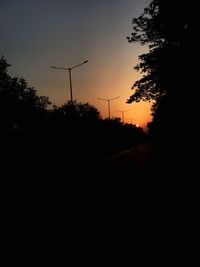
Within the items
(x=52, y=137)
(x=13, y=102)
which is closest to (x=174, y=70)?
(x=52, y=137)

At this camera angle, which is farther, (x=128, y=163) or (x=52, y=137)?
(x=52, y=137)

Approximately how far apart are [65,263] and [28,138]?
27.3 metres

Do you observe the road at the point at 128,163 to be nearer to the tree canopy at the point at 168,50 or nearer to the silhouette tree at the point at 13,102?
the tree canopy at the point at 168,50

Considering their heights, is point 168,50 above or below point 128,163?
above

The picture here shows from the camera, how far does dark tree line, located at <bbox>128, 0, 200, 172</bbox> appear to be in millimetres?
31562

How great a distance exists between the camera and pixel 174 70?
107ft

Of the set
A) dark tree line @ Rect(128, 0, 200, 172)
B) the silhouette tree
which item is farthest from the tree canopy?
the silhouette tree

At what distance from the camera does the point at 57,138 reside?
36156 millimetres

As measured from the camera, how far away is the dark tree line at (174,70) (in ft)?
104

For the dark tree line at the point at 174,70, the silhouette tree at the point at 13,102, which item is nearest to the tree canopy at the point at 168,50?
the dark tree line at the point at 174,70

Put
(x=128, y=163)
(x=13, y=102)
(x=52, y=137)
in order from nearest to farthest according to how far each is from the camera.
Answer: (x=128, y=163) < (x=52, y=137) < (x=13, y=102)

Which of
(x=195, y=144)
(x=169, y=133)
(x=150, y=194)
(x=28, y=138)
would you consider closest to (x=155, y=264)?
(x=150, y=194)

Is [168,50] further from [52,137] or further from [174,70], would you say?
[52,137]

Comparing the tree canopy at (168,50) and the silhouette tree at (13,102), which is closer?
the tree canopy at (168,50)
